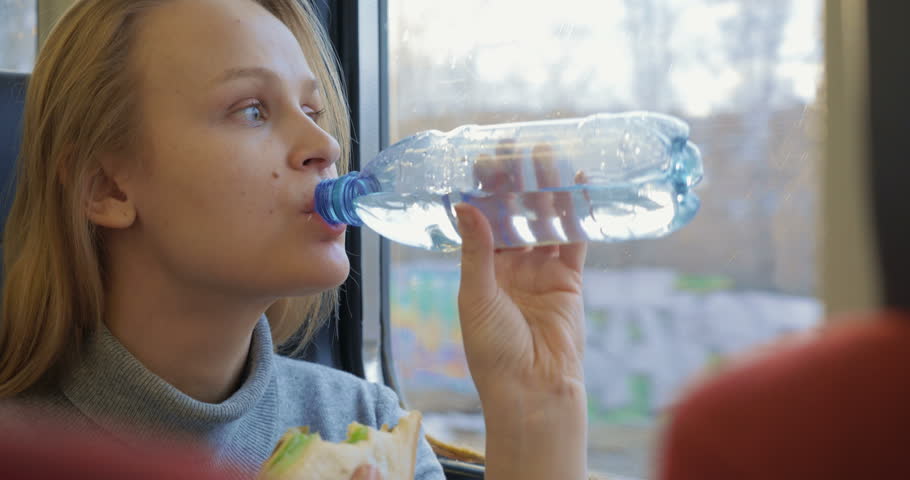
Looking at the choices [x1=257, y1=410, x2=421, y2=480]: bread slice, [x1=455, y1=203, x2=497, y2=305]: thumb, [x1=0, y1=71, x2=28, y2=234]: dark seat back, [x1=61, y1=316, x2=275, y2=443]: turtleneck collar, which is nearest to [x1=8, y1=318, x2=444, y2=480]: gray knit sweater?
[x1=61, y1=316, x2=275, y2=443]: turtleneck collar

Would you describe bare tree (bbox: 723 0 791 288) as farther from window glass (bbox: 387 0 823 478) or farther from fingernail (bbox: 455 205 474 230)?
fingernail (bbox: 455 205 474 230)

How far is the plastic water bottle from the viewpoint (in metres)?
1.09

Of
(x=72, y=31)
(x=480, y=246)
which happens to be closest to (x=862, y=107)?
(x=480, y=246)

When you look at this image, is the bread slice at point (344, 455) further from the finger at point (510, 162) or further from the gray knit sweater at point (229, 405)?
the finger at point (510, 162)

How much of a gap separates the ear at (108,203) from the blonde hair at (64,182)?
1 centimetres

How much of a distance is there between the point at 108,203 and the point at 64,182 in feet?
0.29

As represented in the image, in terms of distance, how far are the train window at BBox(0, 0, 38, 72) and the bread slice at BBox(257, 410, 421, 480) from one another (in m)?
1.32

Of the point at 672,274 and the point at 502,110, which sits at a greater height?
the point at 502,110

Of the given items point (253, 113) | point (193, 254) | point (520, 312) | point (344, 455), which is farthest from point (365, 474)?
point (253, 113)

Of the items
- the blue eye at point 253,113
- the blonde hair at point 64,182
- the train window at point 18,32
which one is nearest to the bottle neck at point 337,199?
the blue eye at point 253,113

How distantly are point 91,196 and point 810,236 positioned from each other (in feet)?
3.87

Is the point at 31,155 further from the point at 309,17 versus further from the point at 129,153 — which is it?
the point at 309,17

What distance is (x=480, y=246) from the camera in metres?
1.00

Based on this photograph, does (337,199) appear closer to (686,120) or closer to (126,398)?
(126,398)
